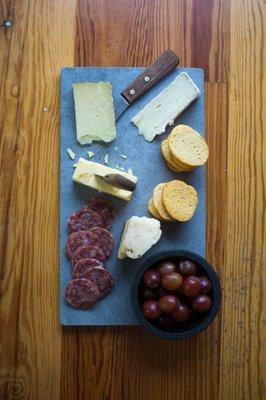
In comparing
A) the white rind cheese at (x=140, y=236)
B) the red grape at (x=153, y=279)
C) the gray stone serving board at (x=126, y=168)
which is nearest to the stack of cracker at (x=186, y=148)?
the gray stone serving board at (x=126, y=168)

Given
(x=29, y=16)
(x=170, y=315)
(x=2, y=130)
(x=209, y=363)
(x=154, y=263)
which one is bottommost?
(x=209, y=363)

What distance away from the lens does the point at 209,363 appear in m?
1.27

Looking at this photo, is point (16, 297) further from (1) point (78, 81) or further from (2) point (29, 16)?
(2) point (29, 16)

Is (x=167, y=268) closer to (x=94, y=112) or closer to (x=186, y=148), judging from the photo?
(x=186, y=148)

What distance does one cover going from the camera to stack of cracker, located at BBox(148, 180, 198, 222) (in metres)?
1.21

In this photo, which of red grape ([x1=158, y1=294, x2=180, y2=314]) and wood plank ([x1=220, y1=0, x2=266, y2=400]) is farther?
wood plank ([x1=220, y1=0, x2=266, y2=400])

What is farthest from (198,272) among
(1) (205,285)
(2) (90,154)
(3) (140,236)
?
(2) (90,154)

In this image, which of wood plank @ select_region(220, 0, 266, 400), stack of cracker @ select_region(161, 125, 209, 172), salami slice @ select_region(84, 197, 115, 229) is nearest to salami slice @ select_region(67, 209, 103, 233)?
salami slice @ select_region(84, 197, 115, 229)

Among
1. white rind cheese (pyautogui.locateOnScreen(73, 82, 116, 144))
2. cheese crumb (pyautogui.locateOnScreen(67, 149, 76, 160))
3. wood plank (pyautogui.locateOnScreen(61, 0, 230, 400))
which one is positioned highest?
white rind cheese (pyautogui.locateOnScreen(73, 82, 116, 144))

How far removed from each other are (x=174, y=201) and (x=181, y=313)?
0.25 m

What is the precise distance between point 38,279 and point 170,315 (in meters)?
0.32

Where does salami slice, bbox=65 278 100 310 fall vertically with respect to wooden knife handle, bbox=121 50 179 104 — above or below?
below

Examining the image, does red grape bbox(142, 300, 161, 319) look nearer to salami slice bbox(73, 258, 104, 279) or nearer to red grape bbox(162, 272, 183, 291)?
red grape bbox(162, 272, 183, 291)

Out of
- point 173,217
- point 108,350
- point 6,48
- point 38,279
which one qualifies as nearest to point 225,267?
point 173,217
